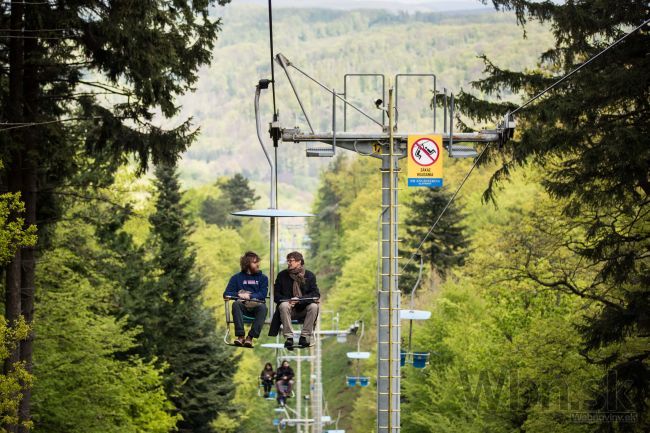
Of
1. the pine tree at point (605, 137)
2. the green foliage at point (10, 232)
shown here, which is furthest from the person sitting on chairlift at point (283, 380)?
the green foliage at point (10, 232)

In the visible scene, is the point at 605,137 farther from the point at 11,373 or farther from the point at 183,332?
the point at 183,332

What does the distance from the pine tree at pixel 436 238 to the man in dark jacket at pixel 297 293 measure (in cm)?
4083

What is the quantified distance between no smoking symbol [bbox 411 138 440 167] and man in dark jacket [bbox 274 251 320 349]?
98.0 inches

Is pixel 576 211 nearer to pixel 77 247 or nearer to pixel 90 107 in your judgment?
pixel 90 107

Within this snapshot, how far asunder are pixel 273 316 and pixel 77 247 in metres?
17.2

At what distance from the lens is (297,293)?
19.1 metres

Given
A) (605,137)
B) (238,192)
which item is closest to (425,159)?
(605,137)

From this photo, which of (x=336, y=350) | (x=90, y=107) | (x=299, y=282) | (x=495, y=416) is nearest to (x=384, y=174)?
(x=299, y=282)

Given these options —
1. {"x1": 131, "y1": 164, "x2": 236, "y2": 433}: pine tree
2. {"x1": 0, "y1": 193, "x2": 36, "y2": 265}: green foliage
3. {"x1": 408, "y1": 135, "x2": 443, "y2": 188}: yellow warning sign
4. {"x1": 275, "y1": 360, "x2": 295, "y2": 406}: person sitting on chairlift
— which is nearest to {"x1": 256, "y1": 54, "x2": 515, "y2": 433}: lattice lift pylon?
{"x1": 408, "y1": 135, "x2": 443, "y2": 188}: yellow warning sign

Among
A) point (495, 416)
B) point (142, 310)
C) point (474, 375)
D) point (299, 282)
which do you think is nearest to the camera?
point (299, 282)

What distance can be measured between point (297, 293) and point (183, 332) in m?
31.9

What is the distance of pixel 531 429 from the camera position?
29812 millimetres

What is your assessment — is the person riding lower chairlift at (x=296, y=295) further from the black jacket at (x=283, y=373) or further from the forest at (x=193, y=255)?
the black jacket at (x=283, y=373)

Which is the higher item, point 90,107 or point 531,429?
point 90,107
